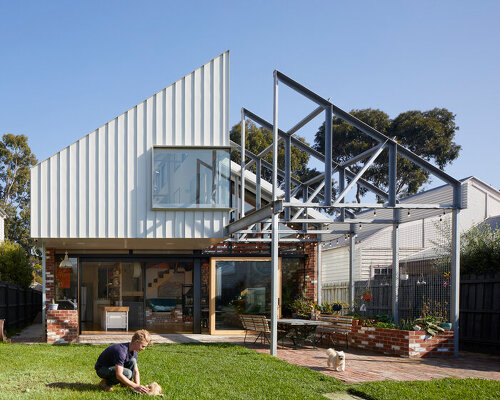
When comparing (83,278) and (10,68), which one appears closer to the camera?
(83,278)

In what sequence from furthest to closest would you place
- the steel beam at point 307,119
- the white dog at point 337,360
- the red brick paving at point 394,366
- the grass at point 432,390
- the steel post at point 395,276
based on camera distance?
the steel post at point 395,276 → the steel beam at point 307,119 → the white dog at point 337,360 → the red brick paving at point 394,366 → the grass at point 432,390

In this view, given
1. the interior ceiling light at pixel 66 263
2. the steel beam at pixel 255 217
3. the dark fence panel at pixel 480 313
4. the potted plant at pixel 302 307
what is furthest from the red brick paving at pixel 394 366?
the interior ceiling light at pixel 66 263

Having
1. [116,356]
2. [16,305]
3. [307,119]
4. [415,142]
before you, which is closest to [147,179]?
[307,119]

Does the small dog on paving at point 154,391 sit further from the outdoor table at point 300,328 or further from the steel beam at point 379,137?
the steel beam at point 379,137

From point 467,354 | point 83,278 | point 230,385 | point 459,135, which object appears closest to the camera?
point 230,385

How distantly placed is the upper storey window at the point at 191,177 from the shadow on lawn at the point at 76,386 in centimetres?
611

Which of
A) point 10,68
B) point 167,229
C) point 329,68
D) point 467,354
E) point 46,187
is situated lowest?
point 467,354

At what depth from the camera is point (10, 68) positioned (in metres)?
20.1

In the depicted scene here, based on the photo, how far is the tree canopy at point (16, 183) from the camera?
43.8m

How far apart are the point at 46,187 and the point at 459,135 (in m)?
30.5

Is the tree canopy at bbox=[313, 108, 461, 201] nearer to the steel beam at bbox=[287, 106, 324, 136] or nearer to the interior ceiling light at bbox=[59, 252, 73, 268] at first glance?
the interior ceiling light at bbox=[59, 252, 73, 268]

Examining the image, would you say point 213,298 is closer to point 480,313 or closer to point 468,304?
point 468,304

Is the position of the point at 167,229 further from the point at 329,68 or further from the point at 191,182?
the point at 329,68

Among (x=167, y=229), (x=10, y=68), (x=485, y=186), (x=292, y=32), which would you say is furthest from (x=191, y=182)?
(x=485, y=186)
